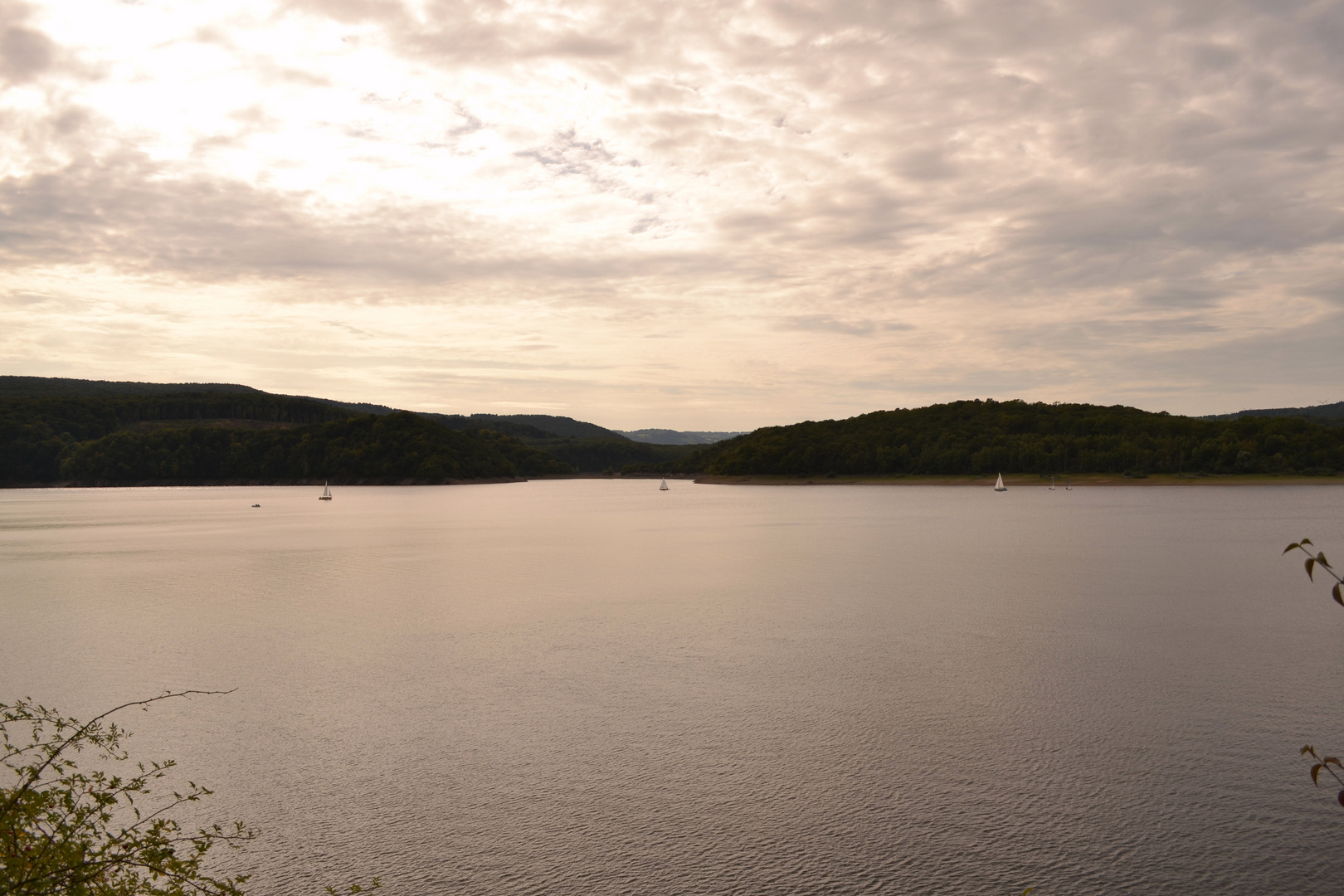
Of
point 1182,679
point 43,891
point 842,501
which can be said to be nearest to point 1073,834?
point 1182,679

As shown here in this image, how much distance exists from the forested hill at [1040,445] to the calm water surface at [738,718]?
131 metres

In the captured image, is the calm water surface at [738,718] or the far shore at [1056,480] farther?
the far shore at [1056,480]

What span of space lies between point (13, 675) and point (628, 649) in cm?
1224

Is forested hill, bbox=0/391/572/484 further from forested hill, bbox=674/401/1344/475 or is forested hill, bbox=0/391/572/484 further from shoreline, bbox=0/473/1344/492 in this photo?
forested hill, bbox=674/401/1344/475

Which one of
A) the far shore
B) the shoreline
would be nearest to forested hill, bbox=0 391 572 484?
the shoreline

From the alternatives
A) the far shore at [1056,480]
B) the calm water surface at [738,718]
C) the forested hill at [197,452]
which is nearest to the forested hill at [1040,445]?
the far shore at [1056,480]

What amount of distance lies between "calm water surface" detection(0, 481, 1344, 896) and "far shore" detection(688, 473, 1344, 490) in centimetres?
12317

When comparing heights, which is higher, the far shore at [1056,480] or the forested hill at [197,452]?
Result: the forested hill at [197,452]

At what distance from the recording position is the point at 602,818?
30.2 ft

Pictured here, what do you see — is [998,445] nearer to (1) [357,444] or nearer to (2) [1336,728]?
(1) [357,444]

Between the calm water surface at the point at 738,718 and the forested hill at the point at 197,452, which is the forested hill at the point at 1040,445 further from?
the calm water surface at the point at 738,718

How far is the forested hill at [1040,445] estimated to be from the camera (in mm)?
141875

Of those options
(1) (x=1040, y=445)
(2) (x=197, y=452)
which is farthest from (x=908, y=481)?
(2) (x=197, y=452)

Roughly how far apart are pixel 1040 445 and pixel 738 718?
6284 inches
